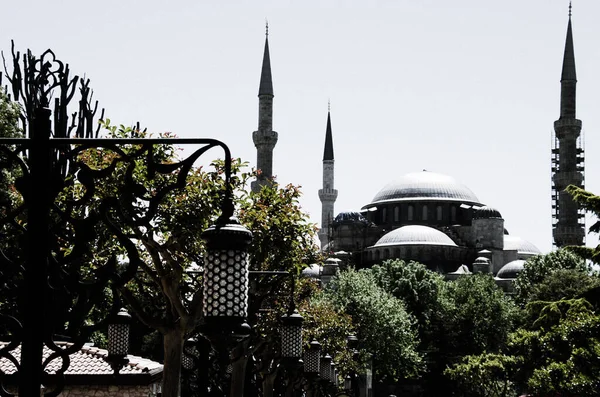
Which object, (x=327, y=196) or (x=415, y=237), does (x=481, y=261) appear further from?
(x=327, y=196)

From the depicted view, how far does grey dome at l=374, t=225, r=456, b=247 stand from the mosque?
0.30 feet

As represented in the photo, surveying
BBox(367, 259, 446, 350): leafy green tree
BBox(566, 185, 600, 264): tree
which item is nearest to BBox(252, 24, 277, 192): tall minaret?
BBox(367, 259, 446, 350): leafy green tree

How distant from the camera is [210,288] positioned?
704 centimetres

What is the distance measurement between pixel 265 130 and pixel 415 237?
2300cm

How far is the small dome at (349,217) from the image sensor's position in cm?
10575

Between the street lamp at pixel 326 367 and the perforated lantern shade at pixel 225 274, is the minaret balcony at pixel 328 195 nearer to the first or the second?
the street lamp at pixel 326 367

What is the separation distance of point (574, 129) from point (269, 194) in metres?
68.0

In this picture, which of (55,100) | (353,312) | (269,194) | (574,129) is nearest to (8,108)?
(55,100)

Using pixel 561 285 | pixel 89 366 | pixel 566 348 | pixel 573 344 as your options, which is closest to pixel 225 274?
pixel 89 366

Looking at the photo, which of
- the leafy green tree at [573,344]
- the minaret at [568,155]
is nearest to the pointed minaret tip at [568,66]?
the minaret at [568,155]

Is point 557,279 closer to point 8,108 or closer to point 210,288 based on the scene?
point 8,108

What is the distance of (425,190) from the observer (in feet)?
368

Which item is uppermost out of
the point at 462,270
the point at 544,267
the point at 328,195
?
the point at 328,195

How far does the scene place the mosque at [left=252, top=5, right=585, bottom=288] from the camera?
281 feet
